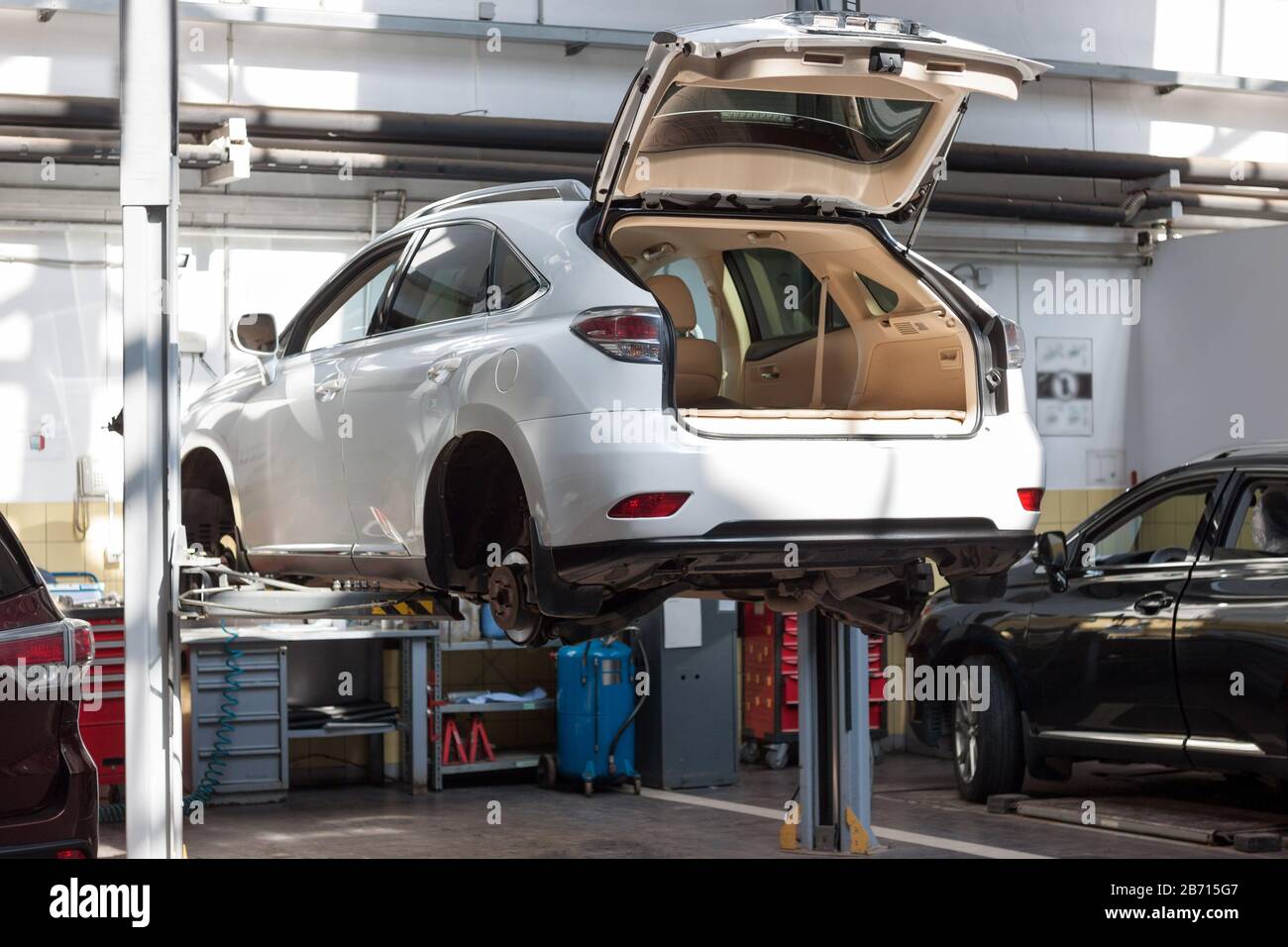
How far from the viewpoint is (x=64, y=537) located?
9.60 metres

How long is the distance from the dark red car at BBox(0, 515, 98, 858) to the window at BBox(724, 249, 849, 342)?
8.63 ft

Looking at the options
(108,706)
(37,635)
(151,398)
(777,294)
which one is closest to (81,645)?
(37,635)

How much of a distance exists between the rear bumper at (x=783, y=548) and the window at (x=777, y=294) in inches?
41.9

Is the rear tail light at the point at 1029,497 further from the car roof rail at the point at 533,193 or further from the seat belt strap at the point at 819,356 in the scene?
the car roof rail at the point at 533,193

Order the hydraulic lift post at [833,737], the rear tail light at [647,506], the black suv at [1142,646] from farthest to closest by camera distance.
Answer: the hydraulic lift post at [833,737] < the black suv at [1142,646] < the rear tail light at [647,506]

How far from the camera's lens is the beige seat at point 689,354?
17.4 feet

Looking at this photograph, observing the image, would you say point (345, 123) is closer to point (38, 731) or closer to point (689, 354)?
point (689, 354)

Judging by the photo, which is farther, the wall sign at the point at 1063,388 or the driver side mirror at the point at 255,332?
the wall sign at the point at 1063,388

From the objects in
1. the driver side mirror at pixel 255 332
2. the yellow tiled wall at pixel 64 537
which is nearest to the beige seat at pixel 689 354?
the driver side mirror at pixel 255 332

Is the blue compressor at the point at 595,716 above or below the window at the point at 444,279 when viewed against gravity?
below

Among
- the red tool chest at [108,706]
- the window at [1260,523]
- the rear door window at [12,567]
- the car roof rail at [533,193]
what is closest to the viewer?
the rear door window at [12,567]

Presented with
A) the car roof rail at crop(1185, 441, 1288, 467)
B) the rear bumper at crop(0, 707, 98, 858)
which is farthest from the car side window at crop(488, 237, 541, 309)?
the car roof rail at crop(1185, 441, 1288, 467)
